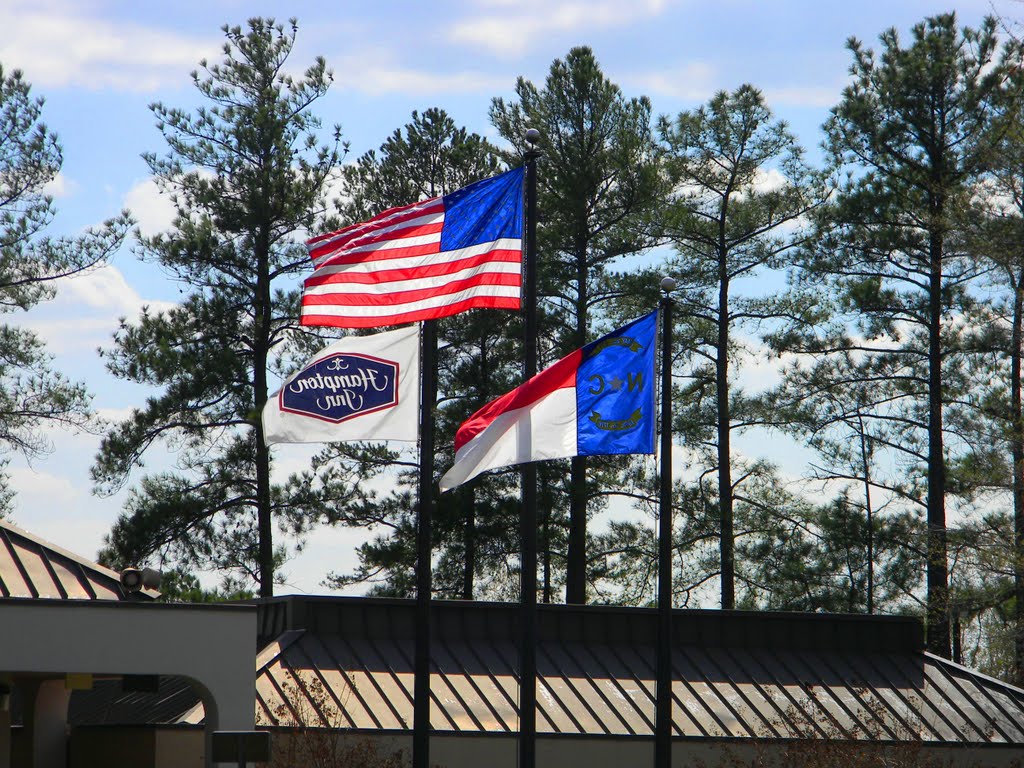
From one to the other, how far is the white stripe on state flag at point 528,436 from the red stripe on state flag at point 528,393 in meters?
0.05

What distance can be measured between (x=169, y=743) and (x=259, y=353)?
15.0 m

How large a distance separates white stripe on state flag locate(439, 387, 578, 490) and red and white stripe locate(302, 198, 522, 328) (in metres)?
1.03

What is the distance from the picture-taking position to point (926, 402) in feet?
99.2

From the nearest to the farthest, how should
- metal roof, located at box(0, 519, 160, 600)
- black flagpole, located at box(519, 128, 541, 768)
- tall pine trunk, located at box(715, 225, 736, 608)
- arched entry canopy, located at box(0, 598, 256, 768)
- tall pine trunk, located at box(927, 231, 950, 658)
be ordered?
black flagpole, located at box(519, 128, 541, 768) < arched entry canopy, located at box(0, 598, 256, 768) < metal roof, located at box(0, 519, 160, 600) < tall pine trunk, located at box(927, 231, 950, 658) < tall pine trunk, located at box(715, 225, 736, 608)

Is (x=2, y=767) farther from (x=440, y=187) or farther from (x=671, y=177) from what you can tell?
(x=671, y=177)

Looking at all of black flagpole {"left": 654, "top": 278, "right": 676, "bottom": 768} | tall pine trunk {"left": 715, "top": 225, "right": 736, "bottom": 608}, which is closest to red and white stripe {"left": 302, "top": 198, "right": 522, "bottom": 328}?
black flagpole {"left": 654, "top": 278, "right": 676, "bottom": 768}

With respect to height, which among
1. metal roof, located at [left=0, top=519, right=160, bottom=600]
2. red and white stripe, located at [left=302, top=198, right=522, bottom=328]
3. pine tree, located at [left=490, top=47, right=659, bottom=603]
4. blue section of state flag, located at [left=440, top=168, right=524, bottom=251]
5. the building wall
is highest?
pine tree, located at [left=490, top=47, right=659, bottom=603]

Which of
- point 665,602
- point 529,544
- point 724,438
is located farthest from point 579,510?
point 529,544

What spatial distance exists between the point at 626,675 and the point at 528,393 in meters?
9.36

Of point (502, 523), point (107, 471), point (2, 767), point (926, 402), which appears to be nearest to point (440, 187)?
point (502, 523)

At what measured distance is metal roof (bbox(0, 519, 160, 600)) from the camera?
46.7ft

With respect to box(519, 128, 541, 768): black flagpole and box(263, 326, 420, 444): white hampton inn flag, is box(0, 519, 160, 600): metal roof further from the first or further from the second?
box(519, 128, 541, 768): black flagpole

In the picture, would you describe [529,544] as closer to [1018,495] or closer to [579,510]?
[1018,495]

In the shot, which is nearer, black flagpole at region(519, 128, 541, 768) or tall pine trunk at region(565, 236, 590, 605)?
black flagpole at region(519, 128, 541, 768)
